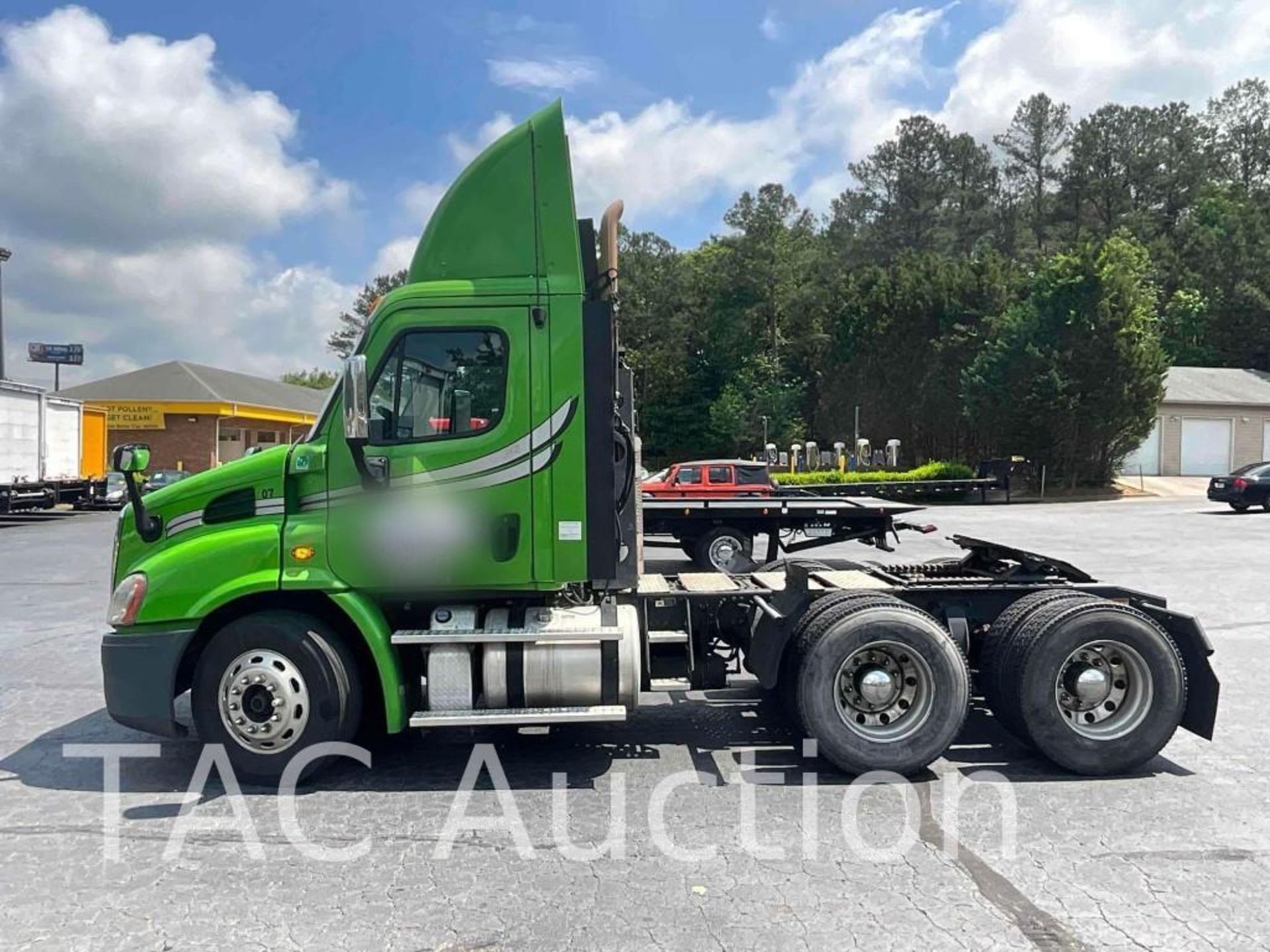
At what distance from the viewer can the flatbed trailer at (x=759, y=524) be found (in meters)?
13.1

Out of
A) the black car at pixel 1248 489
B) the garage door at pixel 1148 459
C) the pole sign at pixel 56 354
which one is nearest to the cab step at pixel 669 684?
the black car at pixel 1248 489

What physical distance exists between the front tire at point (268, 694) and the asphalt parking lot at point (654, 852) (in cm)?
27

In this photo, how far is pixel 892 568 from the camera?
6969mm

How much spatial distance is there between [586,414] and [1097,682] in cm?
329

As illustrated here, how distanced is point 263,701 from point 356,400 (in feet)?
5.87

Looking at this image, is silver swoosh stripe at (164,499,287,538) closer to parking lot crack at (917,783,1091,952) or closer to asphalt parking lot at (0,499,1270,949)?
asphalt parking lot at (0,499,1270,949)

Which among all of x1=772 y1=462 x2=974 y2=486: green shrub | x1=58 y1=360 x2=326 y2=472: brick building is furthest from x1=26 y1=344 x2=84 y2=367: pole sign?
x1=772 y1=462 x2=974 y2=486: green shrub

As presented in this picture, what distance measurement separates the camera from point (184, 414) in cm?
3866

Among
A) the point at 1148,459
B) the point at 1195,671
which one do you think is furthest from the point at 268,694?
the point at 1148,459

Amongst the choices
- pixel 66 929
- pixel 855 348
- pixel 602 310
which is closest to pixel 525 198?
pixel 602 310

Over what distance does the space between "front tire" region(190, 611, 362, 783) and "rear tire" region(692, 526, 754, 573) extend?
8679mm

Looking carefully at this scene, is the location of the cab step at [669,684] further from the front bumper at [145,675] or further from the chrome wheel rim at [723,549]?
the chrome wheel rim at [723,549]

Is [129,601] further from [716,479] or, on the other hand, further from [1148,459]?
[1148,459]

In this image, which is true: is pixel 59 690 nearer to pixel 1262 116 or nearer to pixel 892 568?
pixel 892 568
